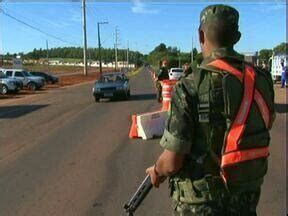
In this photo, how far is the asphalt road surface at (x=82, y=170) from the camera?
7.37 m

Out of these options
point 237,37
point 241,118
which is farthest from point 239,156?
point 237,37

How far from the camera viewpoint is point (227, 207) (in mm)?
3074

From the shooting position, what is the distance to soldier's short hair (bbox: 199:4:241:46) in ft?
9.97

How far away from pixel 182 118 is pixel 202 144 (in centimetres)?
17

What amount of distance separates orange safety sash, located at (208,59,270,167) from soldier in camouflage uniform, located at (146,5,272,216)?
0.06 metres

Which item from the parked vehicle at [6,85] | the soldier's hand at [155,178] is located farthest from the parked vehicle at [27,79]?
the soldier's hand at [155,178]

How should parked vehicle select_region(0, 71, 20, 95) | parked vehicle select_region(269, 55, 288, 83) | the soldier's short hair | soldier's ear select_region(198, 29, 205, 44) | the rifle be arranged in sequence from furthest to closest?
1. parked vehicle select_region(269, 55, 288, 83)
2. parked vehicle select_region(0, 71, 20, 95)
3. the rifle
4. soldier's ear select_region(198, 29, 205, 44)
5. the soldier's short hair

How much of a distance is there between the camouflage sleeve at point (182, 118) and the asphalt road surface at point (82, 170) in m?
4.01

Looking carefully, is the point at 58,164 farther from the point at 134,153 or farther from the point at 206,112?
the point at 206,112

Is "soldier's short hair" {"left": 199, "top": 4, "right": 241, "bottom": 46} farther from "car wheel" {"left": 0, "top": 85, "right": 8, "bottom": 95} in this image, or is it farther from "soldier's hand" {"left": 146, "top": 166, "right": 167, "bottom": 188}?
"car wheel" {"left": 0, "top": 85, "right": 8, "bottom": 95}

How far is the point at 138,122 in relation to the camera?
13.7 meters

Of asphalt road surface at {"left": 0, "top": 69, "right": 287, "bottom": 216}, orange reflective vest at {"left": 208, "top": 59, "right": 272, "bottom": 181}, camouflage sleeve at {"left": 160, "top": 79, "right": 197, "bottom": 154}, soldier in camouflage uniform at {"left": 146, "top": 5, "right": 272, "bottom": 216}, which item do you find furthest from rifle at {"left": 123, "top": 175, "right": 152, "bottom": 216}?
asphalt road surface at {"left": 0, "top": 69, "right": 287, "bottom": 216}

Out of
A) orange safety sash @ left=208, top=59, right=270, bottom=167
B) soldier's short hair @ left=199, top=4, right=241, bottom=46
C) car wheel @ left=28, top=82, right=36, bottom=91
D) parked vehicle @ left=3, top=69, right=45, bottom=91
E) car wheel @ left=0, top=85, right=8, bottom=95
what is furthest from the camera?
car wheel @ left=28, top=82, right=36, bottom=91

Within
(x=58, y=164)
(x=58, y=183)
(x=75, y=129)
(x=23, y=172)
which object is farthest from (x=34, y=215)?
(x=75, y=129)
